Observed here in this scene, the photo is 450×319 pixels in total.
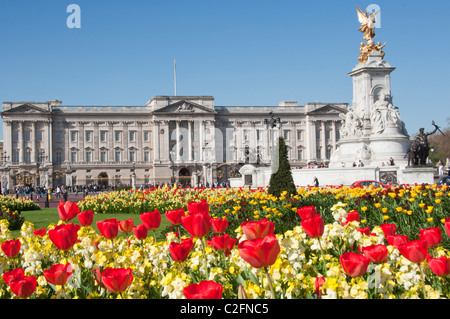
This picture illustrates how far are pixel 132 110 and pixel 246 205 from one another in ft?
220

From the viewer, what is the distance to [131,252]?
382cm

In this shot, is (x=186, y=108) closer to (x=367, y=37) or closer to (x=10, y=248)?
(x=367, y=37)

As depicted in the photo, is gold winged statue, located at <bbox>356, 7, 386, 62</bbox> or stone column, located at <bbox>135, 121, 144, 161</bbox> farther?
stone column, located at <bbox>135, 121, 144, 161</bbox>

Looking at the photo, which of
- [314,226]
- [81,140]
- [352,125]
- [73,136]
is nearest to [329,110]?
[81,140]

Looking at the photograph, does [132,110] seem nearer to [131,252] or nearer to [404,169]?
[404,169]

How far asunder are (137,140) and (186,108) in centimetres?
912

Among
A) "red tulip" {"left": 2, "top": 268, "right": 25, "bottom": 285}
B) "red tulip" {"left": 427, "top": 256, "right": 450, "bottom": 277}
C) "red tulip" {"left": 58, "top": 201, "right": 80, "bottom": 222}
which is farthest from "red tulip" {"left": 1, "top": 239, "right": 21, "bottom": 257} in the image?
"red tulip" {"left": 427, "top": 256, "right": 450, "bottom": 277}

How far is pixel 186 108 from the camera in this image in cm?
7588

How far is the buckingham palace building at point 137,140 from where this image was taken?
72.4 m

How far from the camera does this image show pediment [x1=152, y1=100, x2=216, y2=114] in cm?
7562

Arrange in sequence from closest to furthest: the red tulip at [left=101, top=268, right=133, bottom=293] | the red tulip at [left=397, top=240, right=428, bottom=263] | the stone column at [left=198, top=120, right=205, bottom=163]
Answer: the red tulip at [left=101, top=268, right=133, bottom=293] → the red tulip at [left=397, top=240, right=428, bottom=263] → the stone column at [left=198, top=120, right=205, bottom=163]

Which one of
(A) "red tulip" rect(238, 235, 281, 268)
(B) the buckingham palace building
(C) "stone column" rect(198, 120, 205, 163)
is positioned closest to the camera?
(A) "red tulip" rect(238, 235, 281, 268)

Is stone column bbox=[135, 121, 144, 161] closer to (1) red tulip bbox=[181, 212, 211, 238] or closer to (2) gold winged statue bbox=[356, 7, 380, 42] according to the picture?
(2) gold winged statue bbox=[356, 7, 380, 42]
